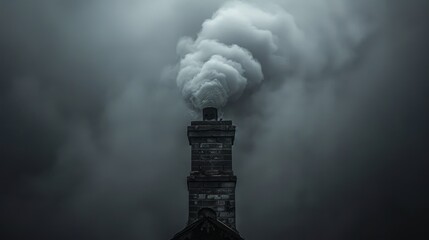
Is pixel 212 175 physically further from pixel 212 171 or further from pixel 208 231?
pixel 208 231

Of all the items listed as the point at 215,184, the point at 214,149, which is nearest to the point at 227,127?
the point at 214,149

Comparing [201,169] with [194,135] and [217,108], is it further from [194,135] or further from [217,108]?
[217,108]

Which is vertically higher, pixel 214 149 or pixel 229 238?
pixel 214 149

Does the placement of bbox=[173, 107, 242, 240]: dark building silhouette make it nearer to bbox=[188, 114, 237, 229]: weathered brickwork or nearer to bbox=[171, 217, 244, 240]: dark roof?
bbox=[188, 114, 237, 229]: weathered brickwork

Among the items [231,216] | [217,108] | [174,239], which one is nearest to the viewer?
[174,239]

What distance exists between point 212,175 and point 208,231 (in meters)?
2.46

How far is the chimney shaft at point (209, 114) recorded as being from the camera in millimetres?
19656

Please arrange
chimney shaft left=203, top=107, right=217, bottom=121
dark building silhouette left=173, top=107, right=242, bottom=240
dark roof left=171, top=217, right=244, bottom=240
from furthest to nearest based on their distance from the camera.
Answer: chimney shaft left=203, top=107, right=217, bottom=121
dark building silhouette left=173, top=107, right=242, bottom=240
dark roof left=171, top=217, right=244, bottom=240

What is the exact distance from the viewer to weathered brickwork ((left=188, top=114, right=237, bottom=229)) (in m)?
18.0

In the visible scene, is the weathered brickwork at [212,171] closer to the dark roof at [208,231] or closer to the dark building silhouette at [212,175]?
the dark building silhouette at [212,175]

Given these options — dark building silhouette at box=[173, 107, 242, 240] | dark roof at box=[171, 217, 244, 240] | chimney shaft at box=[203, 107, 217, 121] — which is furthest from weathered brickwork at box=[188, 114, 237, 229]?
dark roof at box=[171, 217, 244, 240]

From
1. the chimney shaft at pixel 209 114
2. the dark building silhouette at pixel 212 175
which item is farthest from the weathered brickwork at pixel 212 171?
the chimney shaft at pixel 209 114

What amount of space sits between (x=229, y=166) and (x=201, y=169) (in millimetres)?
994

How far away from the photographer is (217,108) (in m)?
20.3
